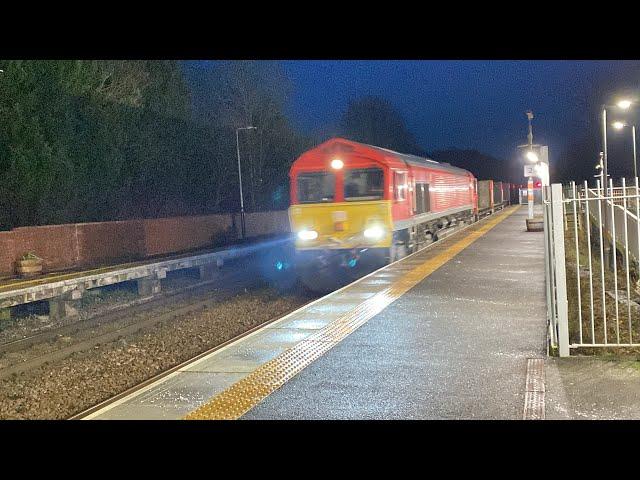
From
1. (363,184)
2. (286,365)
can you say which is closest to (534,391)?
(286,365)

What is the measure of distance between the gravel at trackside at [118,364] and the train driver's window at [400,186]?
4.23 m

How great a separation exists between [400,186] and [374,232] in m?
1.78

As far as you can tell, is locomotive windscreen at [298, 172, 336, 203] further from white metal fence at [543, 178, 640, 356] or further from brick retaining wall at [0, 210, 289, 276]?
brick retaining wall at [0, 210, 289, 276]

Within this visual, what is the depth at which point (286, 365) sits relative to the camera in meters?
7.29

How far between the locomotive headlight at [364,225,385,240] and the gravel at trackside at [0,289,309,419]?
9.28 ft

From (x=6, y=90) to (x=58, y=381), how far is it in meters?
15.2

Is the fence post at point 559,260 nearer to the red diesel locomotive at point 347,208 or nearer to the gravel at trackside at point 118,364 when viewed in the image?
the gravel at trackside at point 118,364

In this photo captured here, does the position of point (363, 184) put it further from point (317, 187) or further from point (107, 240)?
point (107, 240)

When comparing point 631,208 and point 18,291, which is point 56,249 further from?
point 631,208

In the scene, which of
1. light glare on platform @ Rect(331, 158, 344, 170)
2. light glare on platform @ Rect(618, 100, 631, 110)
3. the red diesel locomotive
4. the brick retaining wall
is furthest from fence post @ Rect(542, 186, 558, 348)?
the brick retaining wall

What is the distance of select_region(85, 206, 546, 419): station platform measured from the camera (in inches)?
229

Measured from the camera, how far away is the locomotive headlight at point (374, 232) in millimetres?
16984

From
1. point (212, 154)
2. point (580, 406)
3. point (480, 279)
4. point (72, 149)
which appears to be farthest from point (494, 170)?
point (580, 406)
